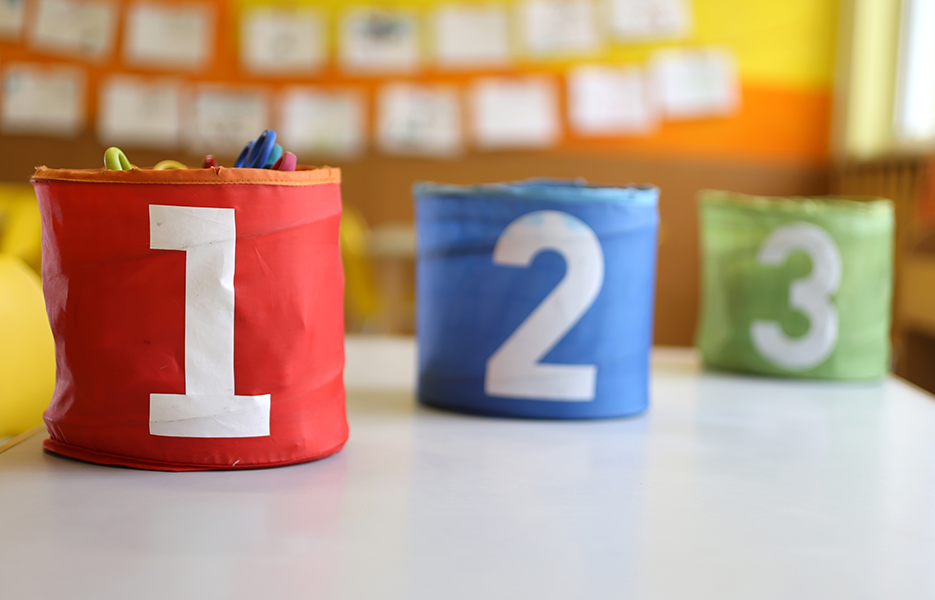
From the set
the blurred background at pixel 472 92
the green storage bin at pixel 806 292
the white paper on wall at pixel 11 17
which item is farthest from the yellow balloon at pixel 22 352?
the white paper on wall at pixel 11 17

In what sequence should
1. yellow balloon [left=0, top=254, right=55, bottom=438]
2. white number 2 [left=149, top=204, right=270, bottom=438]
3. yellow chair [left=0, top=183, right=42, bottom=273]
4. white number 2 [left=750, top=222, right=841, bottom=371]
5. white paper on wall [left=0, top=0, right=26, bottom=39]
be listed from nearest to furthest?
white number 2 [left=149, top=204, right=270, bottom=438] → yellow balloon [left=0, top=254, right=55, bottom=438] → white number 2 [left=750, top=222, right=841, bottom=371] → yellow chair [left=0, top=183, right=42, bottom=273] → white paper on wall [left=0, top=0, right=26, bottom=39]

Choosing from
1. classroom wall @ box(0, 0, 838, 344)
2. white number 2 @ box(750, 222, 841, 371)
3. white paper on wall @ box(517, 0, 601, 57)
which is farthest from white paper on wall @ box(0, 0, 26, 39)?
white number 2 @ box(750, 222, 841, 371)

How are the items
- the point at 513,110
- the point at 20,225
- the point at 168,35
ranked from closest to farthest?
the point at 20,225 < the point at 168,35 < the point at 513,110

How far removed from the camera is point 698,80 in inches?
141

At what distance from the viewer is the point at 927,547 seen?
0.45 metres

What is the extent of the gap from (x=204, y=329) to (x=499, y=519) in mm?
217

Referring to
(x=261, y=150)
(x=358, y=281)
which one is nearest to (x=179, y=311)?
(x=261, y=150)

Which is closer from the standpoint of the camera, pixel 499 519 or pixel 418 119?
pixel 499 519

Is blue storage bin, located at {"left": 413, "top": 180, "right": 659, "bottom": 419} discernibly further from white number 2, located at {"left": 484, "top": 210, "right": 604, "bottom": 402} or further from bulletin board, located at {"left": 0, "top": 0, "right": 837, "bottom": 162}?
bulletin board, located at {"left": 0, "top": 0, "right": 837, "bottom": 162}

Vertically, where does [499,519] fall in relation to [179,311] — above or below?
below

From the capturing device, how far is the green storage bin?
1.02 m

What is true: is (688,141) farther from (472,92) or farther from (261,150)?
(261,150)

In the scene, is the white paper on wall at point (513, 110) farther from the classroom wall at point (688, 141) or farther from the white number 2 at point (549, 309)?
the white number 2 at point (549, 309)

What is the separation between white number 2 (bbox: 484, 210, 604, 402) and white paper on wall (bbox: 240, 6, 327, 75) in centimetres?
304
